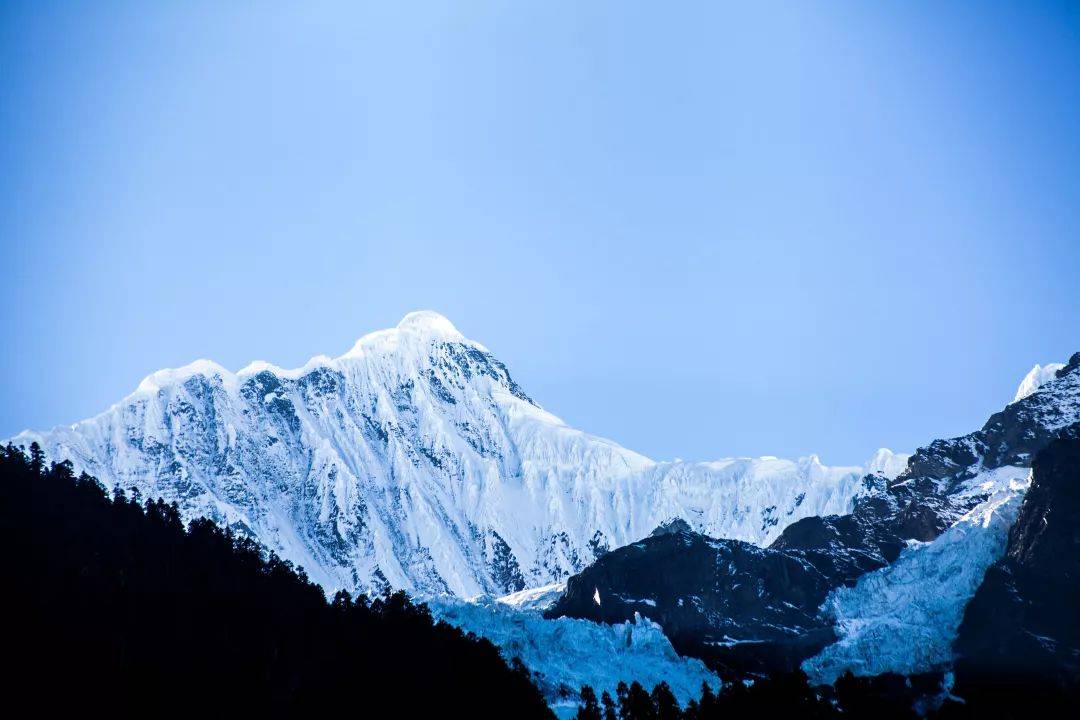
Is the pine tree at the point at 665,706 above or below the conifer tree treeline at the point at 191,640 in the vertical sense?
below

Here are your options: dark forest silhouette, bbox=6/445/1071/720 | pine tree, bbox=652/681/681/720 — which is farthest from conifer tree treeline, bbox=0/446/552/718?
pine tree, bbox=652/681/681/720

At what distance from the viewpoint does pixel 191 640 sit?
152625mm

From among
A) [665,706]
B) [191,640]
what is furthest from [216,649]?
[665,706]

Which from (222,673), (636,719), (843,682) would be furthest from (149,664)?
(843,682)

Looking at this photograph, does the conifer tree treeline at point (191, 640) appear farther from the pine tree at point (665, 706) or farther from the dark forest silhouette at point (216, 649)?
the pine tree at point (665, 706)

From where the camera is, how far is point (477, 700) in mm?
162125

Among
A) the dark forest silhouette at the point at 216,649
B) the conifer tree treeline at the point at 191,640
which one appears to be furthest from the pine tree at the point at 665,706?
the conifer tree treeline at the point at 191,640

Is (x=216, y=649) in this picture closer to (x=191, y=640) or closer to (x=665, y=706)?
(x=191, y=640)

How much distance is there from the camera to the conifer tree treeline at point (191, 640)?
442ft

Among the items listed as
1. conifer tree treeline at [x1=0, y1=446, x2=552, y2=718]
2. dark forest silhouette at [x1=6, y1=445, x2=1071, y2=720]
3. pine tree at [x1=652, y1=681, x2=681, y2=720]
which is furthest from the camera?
pine tree at [x1=652, y1=681, x2=681, y2=720]

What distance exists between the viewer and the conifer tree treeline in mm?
134750

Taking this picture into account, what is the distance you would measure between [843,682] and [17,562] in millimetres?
102110

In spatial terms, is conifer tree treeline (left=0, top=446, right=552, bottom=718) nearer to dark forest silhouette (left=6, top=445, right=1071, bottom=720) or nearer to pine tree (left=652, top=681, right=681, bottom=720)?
dark forest silhouette (left=6, top=445, right=1071, bottom=720)

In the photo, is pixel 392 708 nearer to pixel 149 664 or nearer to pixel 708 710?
pixel 149 664
